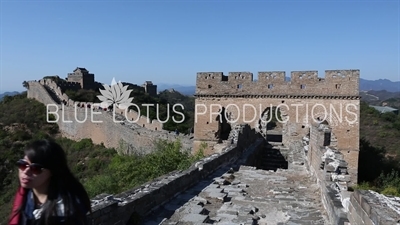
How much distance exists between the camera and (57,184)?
2.27m

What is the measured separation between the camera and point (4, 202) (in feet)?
64.6

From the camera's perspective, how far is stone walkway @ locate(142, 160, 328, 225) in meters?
5.34

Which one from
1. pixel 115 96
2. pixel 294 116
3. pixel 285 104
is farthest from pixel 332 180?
pixel 115 96

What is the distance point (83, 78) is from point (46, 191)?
45.1m

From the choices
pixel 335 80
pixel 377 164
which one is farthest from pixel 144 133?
pixel 377 164

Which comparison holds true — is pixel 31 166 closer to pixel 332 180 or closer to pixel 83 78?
pixel 332 180

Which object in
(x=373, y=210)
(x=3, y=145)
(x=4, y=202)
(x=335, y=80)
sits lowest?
(x=4, y=202)

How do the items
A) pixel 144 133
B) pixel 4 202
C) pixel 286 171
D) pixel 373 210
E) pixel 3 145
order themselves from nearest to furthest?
pixel 373 210 → pixel 286 171 → pixel 4 202 → pixel 144 133 → pixel 3 145

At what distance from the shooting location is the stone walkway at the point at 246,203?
5.34 metres

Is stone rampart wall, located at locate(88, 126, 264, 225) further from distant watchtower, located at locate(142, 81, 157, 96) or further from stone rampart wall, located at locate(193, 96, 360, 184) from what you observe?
distant watchtower, located at locate(142, 81, 157, 96)

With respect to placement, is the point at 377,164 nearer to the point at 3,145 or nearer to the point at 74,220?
the point at 74,220

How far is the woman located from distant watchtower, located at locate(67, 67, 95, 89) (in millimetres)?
44861

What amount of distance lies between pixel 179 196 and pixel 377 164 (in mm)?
17374

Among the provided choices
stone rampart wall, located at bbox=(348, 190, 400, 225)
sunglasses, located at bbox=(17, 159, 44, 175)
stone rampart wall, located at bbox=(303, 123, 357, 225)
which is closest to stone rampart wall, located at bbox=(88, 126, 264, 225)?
sunglasses, located at bbox=(17, 159, 44, 175)
